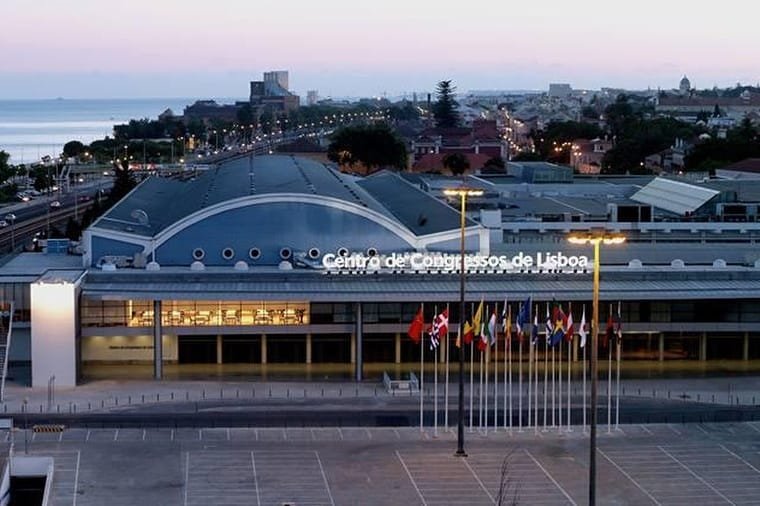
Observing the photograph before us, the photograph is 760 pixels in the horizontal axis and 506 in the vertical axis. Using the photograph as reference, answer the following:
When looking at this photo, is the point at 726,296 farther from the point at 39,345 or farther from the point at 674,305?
the point at 39,345

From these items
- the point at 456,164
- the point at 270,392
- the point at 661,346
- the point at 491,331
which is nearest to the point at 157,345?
the point at 270,392

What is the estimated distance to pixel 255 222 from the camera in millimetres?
79562

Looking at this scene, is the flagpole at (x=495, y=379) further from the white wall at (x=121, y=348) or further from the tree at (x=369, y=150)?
the tree at (x=369, y=150)

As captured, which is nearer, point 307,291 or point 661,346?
point 307,291

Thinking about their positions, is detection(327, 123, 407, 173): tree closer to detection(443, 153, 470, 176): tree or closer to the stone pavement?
detection(443, 153, 470, 176): tree

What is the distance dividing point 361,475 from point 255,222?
97.1ft

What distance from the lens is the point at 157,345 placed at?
71062 millimetres

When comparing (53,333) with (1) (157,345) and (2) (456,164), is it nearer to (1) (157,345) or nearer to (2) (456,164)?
(1) (157,345)

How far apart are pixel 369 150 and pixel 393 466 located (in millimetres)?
122780

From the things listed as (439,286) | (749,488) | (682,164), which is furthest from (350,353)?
(682,164)

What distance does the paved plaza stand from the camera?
49844mm

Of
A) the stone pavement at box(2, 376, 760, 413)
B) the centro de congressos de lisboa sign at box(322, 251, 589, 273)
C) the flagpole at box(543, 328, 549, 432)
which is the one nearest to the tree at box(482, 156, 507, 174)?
the centro de congressos de lisboa sign at box(322, 251, 589, 273)

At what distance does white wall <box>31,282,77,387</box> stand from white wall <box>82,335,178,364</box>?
16.0ft

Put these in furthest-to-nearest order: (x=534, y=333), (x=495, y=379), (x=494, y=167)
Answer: (x=494, y=167) → (x=495, y=379) → (x=534, y=333)
